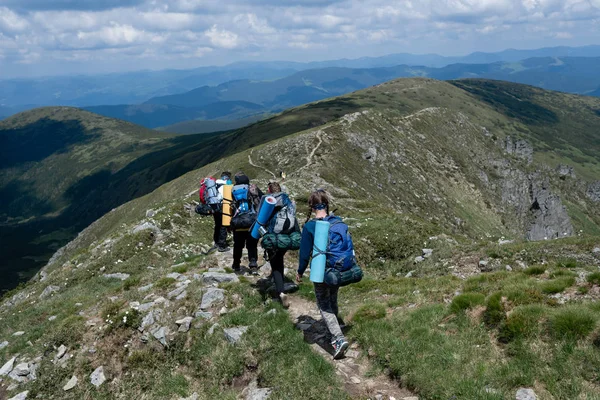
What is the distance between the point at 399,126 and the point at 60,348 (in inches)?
4549

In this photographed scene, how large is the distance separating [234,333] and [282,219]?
3671 millimetres

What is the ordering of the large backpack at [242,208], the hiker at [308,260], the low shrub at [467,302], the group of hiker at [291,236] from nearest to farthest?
the group of hiker at [291,236]
the hiker at [308,260]
the low shrub at [467,302]
the large backpack at [242,208]

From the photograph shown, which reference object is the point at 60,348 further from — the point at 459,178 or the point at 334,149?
the point at 459,178

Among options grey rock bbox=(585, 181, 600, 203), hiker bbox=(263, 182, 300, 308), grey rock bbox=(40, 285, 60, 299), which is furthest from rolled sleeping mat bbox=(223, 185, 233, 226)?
grey rock bbox=(585, 181, 600, 203)

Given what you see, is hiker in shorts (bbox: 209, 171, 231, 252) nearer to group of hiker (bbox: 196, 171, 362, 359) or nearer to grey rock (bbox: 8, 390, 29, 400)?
group of hiker (bbox: 196, 171, 362, 359)

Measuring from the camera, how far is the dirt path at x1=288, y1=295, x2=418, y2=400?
27.6 ft

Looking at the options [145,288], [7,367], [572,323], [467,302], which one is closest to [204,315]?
[145,288]

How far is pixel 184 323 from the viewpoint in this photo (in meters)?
12.1

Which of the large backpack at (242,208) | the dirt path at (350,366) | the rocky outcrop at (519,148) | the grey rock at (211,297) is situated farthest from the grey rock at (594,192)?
the grey rock at (211,297)

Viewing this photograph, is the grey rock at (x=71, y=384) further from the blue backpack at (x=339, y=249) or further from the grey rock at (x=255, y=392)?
the blue backpack at (x=339, y=249)

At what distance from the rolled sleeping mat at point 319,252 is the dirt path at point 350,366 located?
221 centimetres

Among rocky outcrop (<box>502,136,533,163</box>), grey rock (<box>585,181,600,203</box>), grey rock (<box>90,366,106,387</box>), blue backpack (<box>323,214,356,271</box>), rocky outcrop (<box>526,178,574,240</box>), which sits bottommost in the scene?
grey rock (<box>585,181,600,203</box>)

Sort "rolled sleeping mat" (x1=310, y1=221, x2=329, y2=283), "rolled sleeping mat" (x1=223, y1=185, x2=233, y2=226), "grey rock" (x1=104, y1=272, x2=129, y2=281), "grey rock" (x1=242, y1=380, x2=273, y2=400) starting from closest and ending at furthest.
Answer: "grey rock" (x1=242, y1=380, x2=273, y2=400), "rolled sleeping mat" (x1=310, y1=221, x2=329, y2=283), "rolled sleeping mat" (x1=223, y1=185, x2=233, y2=226), "grey rock" (x1=104, y1=272, x2=129, y2=281)

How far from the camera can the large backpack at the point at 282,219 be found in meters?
11.9
